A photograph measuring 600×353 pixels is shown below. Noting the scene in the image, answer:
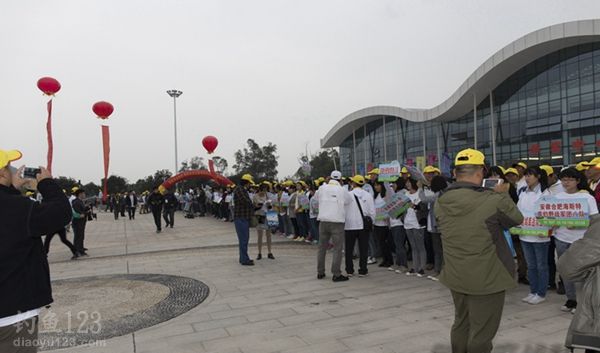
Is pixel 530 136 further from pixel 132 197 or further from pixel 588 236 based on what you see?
pixel 588 236

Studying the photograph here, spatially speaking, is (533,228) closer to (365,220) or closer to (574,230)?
(574,230)

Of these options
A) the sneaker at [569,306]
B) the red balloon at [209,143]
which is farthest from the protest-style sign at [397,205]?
the red balloon at [209,143]

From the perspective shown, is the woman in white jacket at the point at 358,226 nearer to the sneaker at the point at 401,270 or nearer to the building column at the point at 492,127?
the sneaker at the point at 401,270

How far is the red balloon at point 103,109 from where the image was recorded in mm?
13375

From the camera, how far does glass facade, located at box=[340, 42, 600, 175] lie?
2572 centimetres

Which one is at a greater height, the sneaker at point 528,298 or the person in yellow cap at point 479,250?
the person in yellow cap at point 479,250

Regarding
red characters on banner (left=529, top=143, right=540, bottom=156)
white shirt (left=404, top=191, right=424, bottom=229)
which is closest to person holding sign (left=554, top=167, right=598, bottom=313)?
white shirt (left=404, top=191, right=424, bottom=229)

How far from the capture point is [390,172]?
757cm

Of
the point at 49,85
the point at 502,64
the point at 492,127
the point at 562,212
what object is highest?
the point at 502,64

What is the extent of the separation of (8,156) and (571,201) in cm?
550

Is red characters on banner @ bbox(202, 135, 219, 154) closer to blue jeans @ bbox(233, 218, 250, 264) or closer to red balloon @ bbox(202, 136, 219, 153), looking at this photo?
red balloon @ bbox(202, 136, 219, 153)

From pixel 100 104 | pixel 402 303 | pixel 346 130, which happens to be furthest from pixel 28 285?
pixel 346 130

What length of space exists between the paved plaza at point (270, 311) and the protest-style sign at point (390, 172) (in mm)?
1713

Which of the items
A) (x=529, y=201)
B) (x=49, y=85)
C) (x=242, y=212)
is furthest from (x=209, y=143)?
(x=529, y=201)
